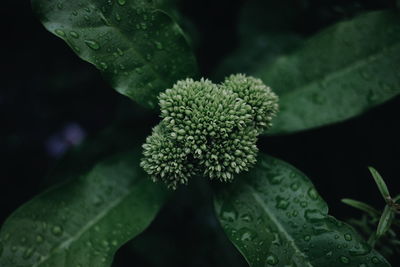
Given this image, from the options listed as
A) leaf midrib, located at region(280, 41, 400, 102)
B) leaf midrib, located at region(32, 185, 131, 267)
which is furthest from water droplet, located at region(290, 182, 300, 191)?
leaf midrib, located at region(32, 185, 131, 267)

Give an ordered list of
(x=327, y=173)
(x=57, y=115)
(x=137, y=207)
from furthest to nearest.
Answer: (x=57, y=115) < (x=327, y=173) < (x=137, y=207)

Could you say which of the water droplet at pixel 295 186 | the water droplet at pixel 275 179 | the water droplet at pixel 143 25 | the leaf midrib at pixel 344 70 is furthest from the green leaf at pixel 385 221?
the water droplet at pixel 143 25

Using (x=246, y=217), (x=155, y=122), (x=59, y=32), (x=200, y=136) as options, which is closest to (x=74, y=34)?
(x=59, y=32)

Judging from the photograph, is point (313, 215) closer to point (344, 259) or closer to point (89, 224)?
point (344, 259)

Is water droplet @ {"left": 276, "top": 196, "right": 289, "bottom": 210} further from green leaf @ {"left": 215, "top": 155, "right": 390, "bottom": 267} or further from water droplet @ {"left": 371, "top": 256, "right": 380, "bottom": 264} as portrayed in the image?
water droplet @ {"left": 371, "top": 256, "right": 380, "bottom": 264}

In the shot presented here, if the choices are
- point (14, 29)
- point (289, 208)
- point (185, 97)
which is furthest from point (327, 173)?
point (14, 29)

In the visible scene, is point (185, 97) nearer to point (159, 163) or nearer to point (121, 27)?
point (159, 163)
